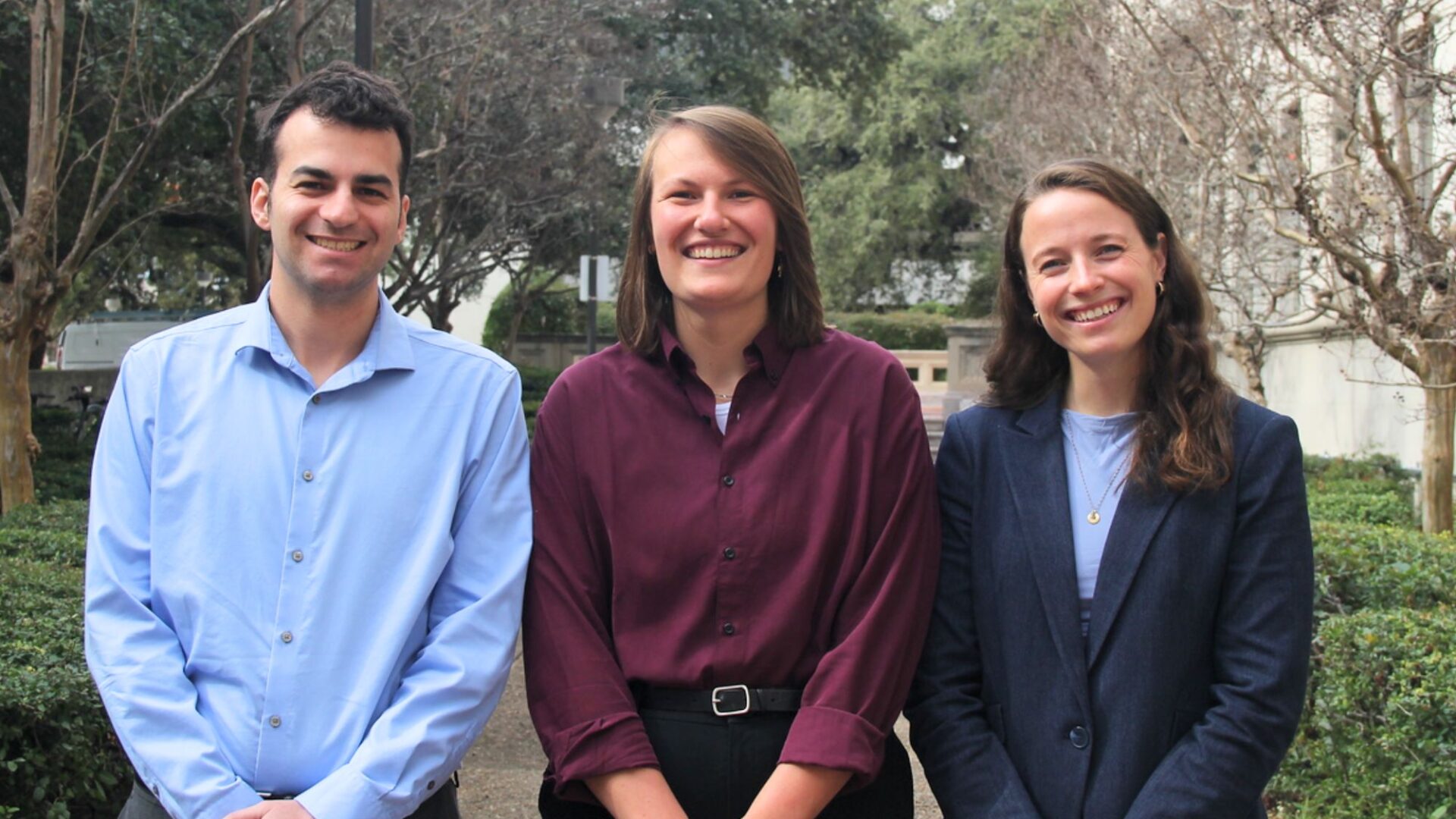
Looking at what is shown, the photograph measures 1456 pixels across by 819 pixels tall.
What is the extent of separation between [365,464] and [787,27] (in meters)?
21.8

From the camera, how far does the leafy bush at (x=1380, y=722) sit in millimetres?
4137

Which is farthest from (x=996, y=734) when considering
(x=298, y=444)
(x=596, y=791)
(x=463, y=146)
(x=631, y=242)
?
(x=463, y=146)

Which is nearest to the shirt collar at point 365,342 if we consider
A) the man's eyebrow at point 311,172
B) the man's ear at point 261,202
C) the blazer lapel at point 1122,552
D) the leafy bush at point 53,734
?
the man's ear at point 261,202

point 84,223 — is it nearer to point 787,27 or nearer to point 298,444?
point 298,444

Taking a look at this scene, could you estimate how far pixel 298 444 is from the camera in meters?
2.74

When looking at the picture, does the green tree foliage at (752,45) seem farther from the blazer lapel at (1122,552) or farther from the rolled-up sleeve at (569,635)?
the blazer lapel at (1122,552)

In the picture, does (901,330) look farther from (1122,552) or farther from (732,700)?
(732,700)

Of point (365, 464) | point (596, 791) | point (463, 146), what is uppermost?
point (463, 146)

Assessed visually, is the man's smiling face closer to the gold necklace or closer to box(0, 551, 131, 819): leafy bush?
the gold necklace

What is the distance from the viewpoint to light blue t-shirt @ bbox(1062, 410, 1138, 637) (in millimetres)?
2748

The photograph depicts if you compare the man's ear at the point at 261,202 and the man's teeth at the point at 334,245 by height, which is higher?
the man's ear at the point at 261,202

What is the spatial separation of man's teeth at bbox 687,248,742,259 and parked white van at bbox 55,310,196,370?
1000 inches

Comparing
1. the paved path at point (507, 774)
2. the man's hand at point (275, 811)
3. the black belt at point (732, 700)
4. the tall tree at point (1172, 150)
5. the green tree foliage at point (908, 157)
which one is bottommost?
the paved path at point (507, 774)

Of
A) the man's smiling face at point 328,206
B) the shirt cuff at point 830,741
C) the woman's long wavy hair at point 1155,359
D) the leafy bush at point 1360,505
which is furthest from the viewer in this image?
the leafy bush at point 1360,505
